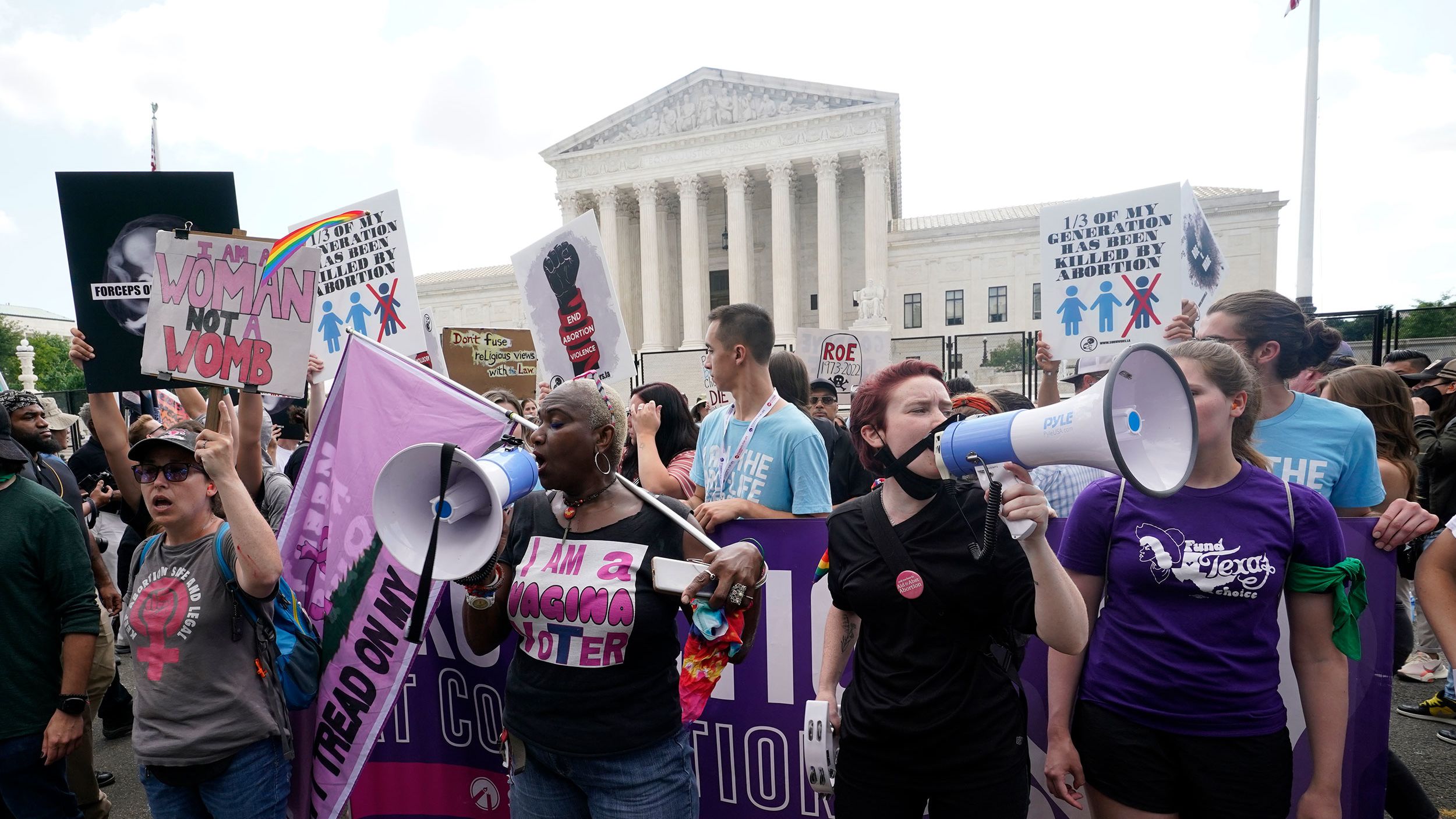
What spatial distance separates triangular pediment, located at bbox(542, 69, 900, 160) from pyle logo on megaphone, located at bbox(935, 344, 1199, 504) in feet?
146

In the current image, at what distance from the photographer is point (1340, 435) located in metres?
2.60

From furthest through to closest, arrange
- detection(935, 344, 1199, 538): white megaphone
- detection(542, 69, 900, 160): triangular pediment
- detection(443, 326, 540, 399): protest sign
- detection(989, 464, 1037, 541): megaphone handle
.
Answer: detection(542, 69, 900, 160): triangular pediment, detection(443, 326, 540, 399): protest sign, detection(989, 464, 1037, 541): megaphone handle, detection(935, 344, 1199, 538): white megaphone

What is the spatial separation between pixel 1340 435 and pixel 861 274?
45619 millimetres

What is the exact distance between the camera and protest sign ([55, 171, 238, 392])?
9.86 ft

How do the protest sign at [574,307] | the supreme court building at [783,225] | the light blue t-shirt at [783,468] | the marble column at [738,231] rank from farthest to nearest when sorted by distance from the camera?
the marble column at [738,231] → the supreme court building at [783,225] → the protest sign at [574,307] → the light blue t-shirt at [783,468]

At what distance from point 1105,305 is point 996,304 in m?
41.5

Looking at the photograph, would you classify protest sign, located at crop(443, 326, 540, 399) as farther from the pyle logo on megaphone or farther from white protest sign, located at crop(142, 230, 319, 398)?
the pyle logo on megaphone

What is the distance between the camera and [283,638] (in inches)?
98.0

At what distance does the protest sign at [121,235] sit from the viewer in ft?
9.86

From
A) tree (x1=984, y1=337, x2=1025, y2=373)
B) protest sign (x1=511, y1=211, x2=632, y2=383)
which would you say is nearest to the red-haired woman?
protest sign (x1=511, y1=211, x2=632, y2=383)

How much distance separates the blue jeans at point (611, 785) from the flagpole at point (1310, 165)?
60.2 feet

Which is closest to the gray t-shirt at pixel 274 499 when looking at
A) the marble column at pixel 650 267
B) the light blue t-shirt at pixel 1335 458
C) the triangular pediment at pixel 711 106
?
the light blue t-shirt at pixel 1335 458

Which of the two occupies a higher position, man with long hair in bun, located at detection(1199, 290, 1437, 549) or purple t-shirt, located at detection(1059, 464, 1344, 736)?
man with long hair in bun, located at detection(1199, 290, 1437, 549)

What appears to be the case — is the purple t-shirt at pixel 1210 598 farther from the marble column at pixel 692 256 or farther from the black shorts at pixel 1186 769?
the marble column at pixel 692 256
